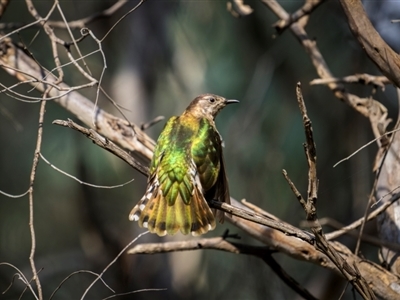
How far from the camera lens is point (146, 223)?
386 centimetres

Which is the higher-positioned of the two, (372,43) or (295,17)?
(295,17)

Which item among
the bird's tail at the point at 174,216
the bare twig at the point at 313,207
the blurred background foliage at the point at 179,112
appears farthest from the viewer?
the blurred background foliage at the point at 179,112

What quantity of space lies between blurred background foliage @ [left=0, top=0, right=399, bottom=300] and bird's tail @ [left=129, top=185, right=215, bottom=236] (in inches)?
144

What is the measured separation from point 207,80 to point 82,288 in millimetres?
3834

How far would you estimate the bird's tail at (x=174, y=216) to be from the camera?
383 cm

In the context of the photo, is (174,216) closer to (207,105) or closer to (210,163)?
(210,163)

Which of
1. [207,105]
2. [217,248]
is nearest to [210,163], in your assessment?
[217,248]

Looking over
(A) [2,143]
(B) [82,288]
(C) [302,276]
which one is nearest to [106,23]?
(A) [2,143]

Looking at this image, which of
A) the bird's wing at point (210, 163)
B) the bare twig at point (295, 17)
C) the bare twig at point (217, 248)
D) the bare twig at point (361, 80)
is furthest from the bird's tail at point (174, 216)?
the bare twig at point (295, 17)

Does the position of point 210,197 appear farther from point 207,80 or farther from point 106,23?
point 207,80

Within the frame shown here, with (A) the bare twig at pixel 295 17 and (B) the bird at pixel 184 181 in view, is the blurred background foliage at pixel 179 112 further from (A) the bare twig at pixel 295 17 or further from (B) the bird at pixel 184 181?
(B) the bird at pixel 184 181

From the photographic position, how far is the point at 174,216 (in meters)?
3.87

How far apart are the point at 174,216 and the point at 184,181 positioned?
305mm

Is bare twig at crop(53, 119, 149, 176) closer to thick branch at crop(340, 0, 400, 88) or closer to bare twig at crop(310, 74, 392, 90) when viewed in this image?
thick branch at crop(340, 0, 400, 88)
